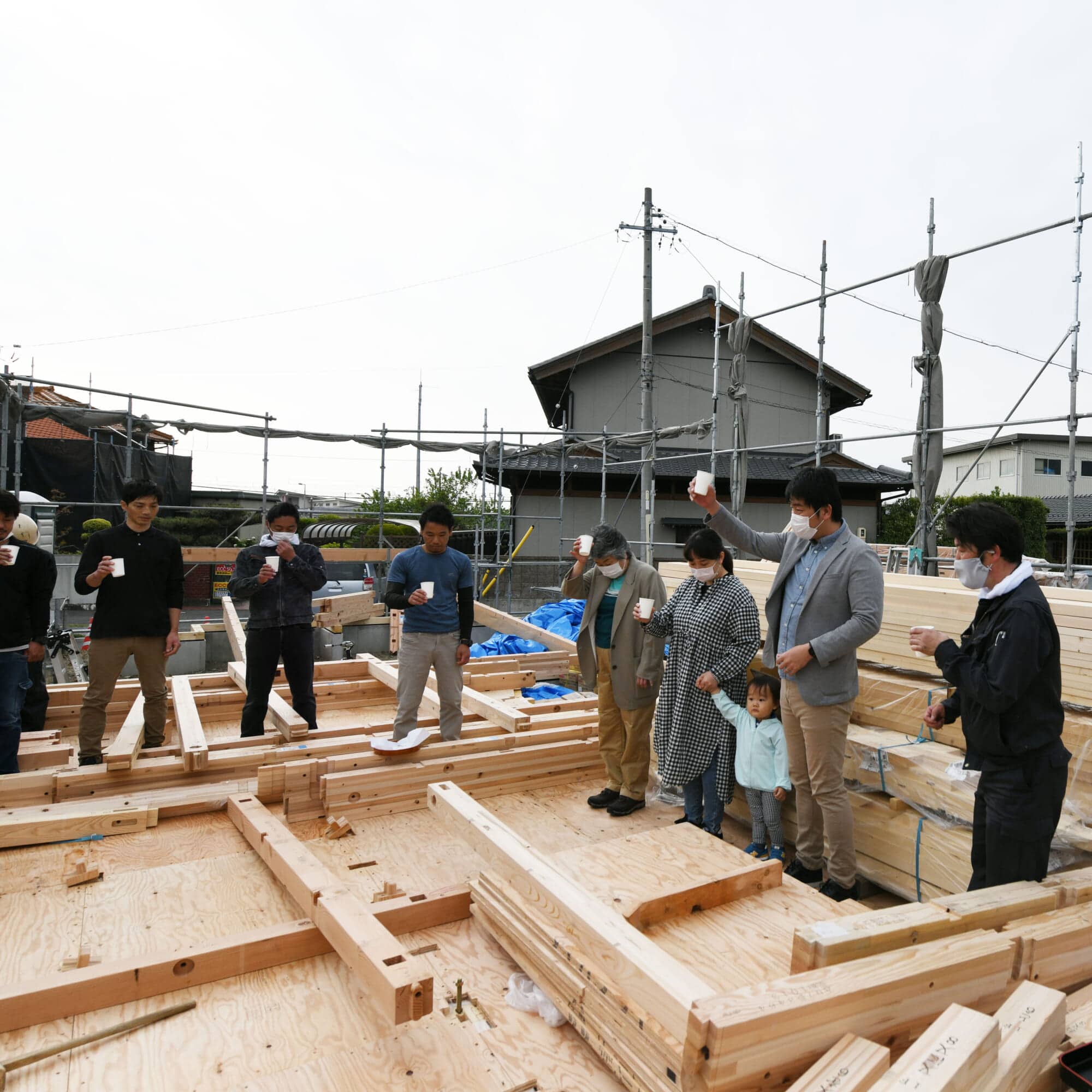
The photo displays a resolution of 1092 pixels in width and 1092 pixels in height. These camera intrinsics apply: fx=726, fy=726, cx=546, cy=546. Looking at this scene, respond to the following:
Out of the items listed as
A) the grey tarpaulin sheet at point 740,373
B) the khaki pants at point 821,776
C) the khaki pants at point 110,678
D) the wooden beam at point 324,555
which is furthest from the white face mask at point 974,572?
the wooden beam at point 324,555

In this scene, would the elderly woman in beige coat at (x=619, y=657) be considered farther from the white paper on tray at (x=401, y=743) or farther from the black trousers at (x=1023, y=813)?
the black trousers at (x=1023, y=813)

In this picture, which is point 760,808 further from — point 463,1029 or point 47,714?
point 47,714

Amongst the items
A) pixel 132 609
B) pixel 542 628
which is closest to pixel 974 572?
pixel 132 609

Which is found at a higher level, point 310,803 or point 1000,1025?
point 1000,1025

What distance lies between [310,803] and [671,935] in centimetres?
215

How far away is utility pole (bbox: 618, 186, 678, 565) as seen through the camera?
11195 millimetres

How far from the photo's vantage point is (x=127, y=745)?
3.77 meters

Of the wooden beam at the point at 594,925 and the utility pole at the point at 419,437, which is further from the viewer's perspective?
the utility pole at the point at 419,437

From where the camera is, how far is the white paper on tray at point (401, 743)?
3973 mm

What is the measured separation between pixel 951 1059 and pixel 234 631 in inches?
265

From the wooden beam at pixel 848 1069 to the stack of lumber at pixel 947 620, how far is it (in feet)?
6.74

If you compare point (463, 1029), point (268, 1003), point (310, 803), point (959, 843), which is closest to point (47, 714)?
point (310, 803)

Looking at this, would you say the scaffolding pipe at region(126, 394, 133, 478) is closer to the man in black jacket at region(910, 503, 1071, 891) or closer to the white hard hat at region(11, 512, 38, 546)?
the white hard hat at region(11, 512, 38, 546)

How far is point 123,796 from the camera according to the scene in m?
3.61
